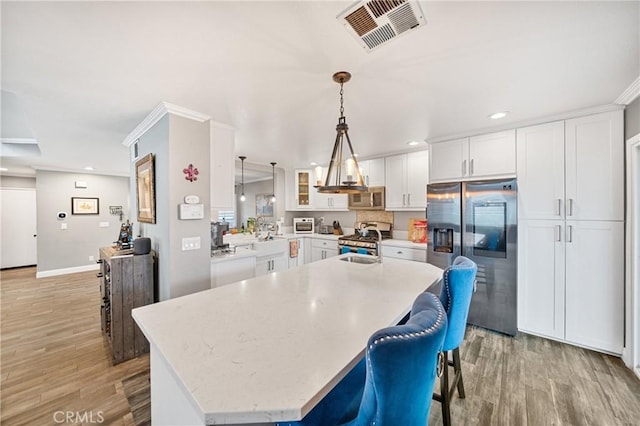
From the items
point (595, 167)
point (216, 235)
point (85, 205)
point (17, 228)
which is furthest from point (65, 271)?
point (595, 167)

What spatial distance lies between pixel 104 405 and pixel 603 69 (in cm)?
441

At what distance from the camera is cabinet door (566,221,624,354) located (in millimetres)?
2355

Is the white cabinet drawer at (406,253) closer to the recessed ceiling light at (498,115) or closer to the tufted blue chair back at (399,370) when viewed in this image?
the recessed ceiling light at (498,115)

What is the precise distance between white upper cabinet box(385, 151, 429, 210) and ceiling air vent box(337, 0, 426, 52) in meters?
2.81

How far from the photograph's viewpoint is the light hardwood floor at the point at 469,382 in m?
1.76

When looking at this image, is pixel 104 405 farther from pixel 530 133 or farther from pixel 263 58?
pixel 530 133

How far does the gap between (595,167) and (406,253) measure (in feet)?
7.41

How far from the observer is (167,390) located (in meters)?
1.07

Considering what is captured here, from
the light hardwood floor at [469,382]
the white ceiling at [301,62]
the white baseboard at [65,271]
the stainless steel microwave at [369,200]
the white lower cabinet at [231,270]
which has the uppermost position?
the white ceiling at [301,62]

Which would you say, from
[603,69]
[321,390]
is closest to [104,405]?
[321,390]

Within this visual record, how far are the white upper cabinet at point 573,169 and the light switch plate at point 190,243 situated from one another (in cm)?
359

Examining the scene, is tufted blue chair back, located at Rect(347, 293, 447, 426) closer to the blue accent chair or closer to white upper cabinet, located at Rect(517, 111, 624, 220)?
the blue accent chair

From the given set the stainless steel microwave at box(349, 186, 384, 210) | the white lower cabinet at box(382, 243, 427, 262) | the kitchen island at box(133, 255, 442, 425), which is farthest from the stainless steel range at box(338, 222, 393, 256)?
the kitchen island at box(133, 255, 442, 425)

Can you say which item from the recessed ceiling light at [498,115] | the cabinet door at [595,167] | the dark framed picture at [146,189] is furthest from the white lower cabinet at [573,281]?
the dark framed picture at [146,189]
